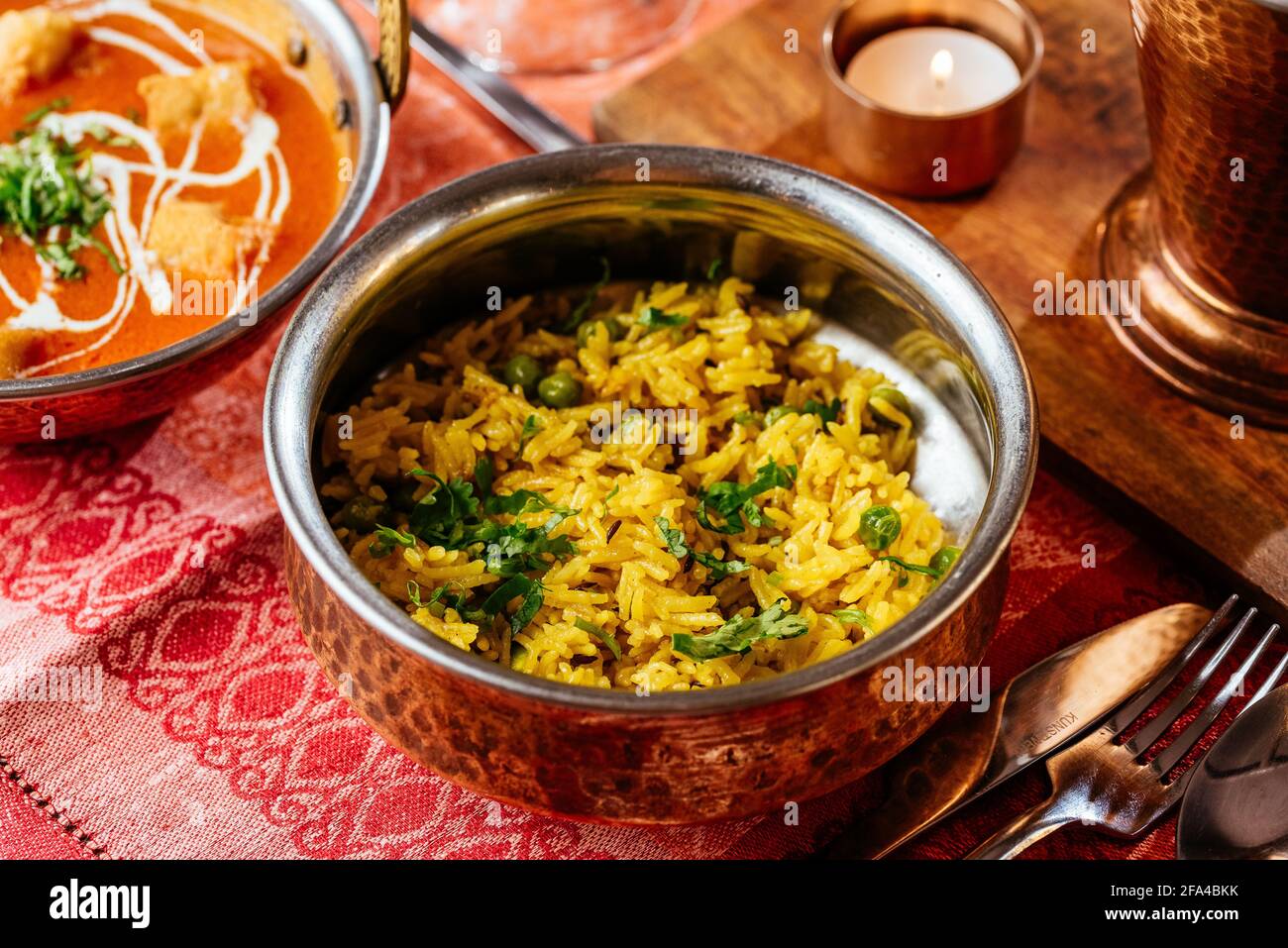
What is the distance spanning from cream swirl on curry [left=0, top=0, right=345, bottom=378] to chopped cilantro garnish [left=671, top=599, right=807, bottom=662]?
96cm

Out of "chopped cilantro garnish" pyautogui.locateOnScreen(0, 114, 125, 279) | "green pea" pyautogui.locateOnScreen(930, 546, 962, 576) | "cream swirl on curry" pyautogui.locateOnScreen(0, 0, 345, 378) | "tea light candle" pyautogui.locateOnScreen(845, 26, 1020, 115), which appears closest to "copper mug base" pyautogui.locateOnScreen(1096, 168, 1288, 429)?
"tea light candle" pyautogui.locateOnScreen(845, 26, 1020, 115)

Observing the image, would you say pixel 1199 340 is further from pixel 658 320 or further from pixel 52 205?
pixel 52 205

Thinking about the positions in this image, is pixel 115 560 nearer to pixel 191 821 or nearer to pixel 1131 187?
pixel 191 821

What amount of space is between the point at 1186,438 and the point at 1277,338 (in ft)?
0.70

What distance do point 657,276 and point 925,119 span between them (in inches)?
22.3

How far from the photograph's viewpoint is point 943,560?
1.78m

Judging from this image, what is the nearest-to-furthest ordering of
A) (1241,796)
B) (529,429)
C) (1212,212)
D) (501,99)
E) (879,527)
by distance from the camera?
(1241,796) → (879,527) → (529,429) → (1212,212) → (501,99)

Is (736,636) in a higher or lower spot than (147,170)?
lower

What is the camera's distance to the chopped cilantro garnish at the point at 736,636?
1.64 meters

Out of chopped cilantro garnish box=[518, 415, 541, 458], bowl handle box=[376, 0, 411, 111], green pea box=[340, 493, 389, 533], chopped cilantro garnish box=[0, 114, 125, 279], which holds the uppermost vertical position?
bowl handle box=[376, 0, 411, 111]

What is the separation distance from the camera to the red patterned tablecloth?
1.74m

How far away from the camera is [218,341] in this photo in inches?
74.3

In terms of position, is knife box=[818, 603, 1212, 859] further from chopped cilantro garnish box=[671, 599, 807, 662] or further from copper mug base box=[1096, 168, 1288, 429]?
copper mug base box=[1096, 168, 1288, 429]

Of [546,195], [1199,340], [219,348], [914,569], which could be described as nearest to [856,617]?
[914,569]
